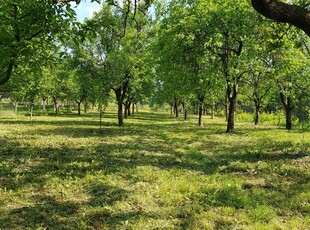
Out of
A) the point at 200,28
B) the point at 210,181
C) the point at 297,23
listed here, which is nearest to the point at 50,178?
the point at 210,181

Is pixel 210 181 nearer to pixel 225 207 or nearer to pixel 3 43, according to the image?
pixel 225 207

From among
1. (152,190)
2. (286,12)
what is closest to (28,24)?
(152,190)

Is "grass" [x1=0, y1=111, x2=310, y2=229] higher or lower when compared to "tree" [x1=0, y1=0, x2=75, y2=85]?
lower

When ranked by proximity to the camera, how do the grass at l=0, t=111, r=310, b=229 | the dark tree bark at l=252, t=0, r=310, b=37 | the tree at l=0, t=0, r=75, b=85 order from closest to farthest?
the grass at l=0, t=111, r=310, b=229 → the dark tree bark at l=252, t=0, r=310, b=37 → the tree at l=0, t=0, r=75, b=85

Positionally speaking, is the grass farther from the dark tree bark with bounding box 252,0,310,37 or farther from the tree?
the dark tree bark with bounding box 252,0,310,37

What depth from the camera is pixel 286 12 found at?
7.11 m

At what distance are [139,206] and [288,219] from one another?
11.7ft

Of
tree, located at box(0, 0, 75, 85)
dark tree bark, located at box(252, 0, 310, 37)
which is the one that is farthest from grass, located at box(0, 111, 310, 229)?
dark tree bark, located at box(252, 0, 310, 37)

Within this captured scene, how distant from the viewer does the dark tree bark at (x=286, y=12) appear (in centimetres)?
699

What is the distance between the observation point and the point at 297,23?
23.4ft

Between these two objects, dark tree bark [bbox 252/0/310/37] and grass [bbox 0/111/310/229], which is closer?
grass [bbox 0/111/310/229]

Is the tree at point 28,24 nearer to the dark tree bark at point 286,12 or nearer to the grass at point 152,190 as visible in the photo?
the grass at point 152,190

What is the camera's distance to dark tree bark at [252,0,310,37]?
22.9 ft

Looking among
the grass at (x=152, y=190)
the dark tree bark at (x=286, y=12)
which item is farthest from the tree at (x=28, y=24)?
the dark tree bark at (x=286, y=12)
